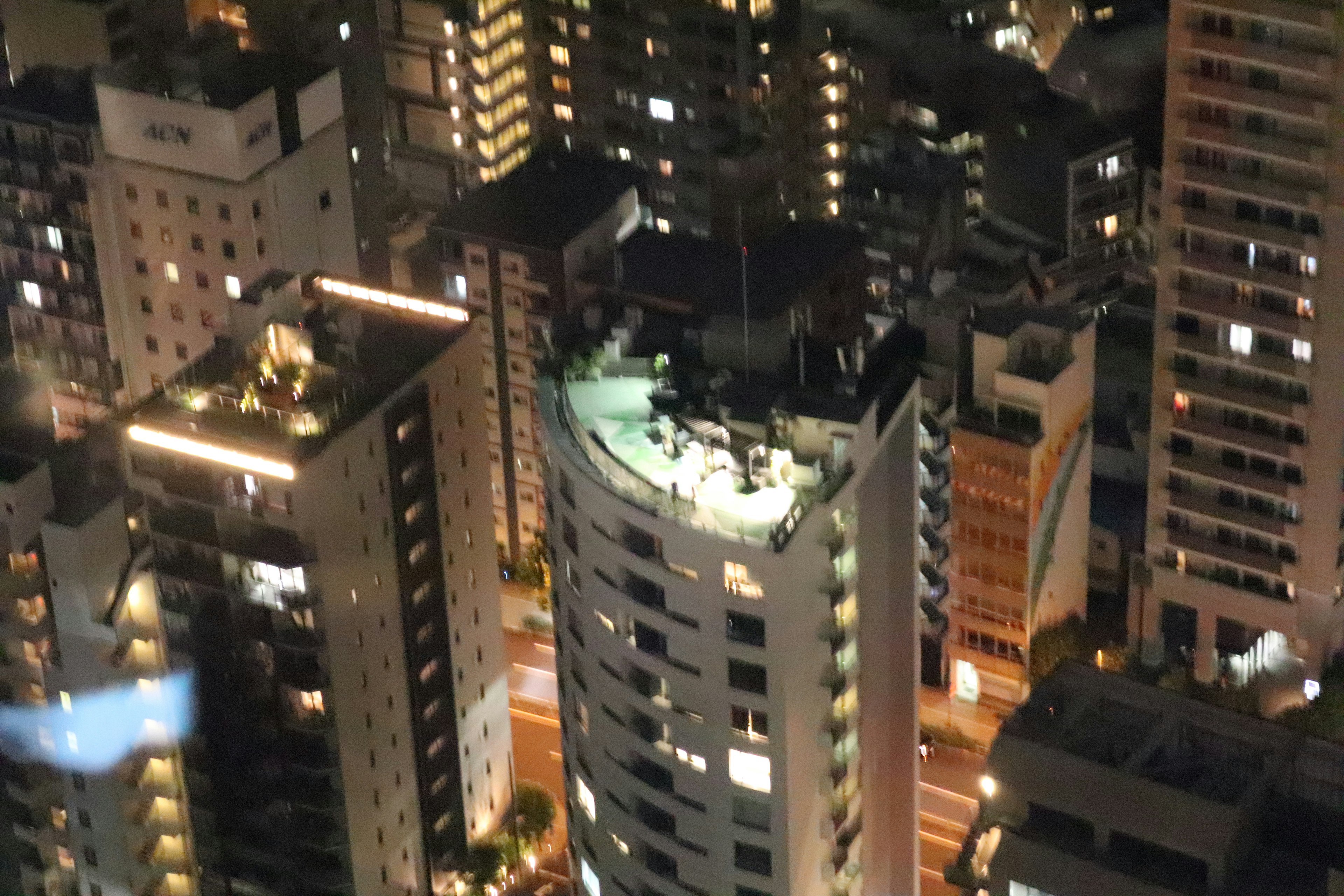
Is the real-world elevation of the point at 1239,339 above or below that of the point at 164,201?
below

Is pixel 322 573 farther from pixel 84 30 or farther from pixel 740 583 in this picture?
pixel 84 30

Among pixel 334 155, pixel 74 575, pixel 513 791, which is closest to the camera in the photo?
pixel 74 575

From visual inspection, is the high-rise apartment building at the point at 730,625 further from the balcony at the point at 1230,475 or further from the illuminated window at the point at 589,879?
the balcony at the point at 1230,475

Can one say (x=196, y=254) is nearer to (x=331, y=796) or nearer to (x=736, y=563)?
Result: (x=331, y=796)

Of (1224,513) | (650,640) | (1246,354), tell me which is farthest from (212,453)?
(1224,513)

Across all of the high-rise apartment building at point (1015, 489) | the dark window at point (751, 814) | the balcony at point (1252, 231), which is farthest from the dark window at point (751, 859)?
the balcony at point (1252, 231)

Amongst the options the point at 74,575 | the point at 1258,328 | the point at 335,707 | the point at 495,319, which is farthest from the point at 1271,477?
the point at 74,575
